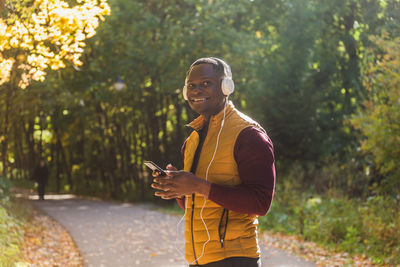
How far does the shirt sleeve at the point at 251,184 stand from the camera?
2611 millimetres

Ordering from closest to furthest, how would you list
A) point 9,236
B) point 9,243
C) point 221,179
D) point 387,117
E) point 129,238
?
point 221,179, point 9,243, point 9,236, point 387,117, point 129,238

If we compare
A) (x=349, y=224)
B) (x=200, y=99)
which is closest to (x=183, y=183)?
(x=200, y=99)

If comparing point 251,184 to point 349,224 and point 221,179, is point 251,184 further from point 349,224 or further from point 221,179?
point 349,224

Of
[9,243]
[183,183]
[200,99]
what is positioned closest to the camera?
[183,183]

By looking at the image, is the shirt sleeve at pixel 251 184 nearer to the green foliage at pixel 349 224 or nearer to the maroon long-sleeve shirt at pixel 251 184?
the maroon long-sleeve shirt at pixel 251 184

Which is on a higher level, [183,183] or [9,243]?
[183,183]

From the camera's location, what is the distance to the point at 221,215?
2783 millimetres

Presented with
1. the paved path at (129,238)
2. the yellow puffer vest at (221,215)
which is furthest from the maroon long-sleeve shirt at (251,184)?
the paved path at (129,238)

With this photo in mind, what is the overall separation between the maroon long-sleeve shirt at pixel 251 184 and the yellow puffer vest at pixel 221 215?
0.10 meters

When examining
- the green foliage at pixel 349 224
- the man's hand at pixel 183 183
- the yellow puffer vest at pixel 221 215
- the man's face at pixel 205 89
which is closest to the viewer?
the man's hand at pixel 183 183

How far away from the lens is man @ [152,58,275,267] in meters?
2.62

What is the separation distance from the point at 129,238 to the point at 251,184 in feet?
36.3

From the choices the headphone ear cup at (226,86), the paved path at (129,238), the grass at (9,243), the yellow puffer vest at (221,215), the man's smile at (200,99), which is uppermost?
the headphone ear cup at (226,86)

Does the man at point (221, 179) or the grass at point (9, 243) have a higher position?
the man at point (221, 179)
